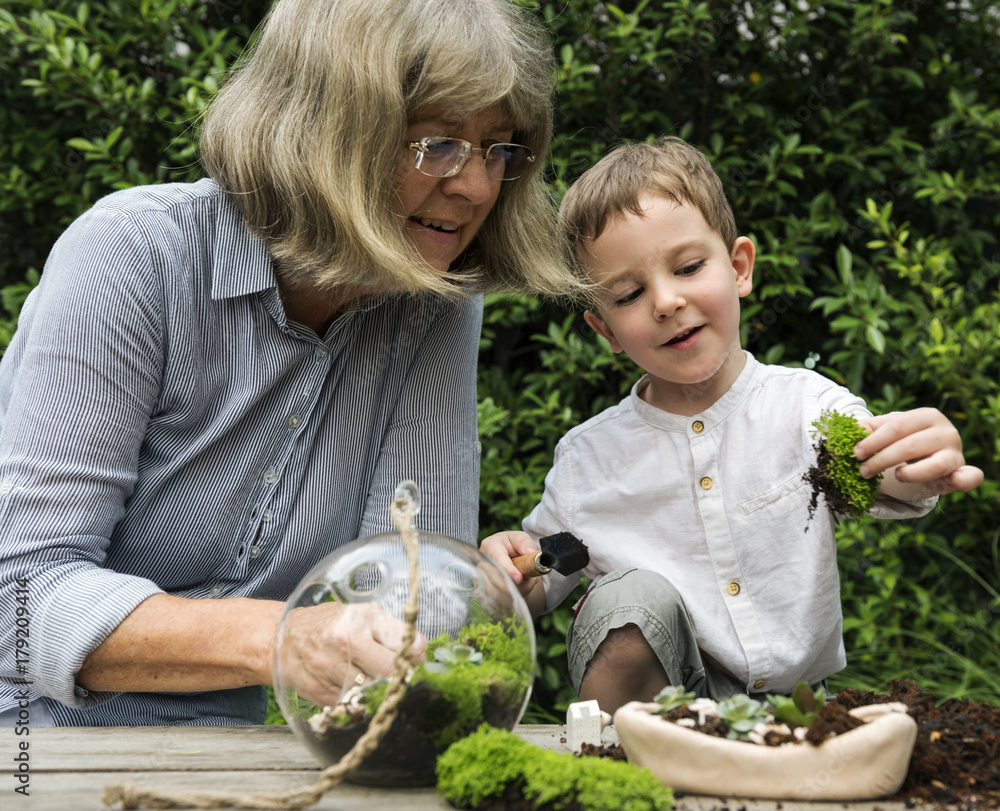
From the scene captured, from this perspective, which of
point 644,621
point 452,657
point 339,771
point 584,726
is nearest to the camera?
point 339,771

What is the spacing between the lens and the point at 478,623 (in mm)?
1199

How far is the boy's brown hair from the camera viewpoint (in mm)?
2055

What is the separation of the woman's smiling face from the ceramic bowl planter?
3.59 feet

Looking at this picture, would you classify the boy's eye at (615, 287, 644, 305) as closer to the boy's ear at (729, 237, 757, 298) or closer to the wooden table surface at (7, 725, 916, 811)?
the boy's ear at (729, 237, 757, 298)

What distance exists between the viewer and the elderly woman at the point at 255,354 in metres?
1.52

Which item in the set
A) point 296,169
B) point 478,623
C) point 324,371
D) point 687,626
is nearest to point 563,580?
point 687,626

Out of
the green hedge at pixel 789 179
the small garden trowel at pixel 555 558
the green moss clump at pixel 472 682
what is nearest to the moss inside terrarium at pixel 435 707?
the green moss clump at pixel 472 682

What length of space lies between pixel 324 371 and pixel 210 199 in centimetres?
41

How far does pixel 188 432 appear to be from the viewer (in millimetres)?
1812

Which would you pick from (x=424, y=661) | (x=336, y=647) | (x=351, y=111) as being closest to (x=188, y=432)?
(x=351, y=111)

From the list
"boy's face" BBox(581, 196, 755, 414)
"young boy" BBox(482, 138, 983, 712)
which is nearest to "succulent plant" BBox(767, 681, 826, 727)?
"young boy" BBox(482, 138, 983, 712)

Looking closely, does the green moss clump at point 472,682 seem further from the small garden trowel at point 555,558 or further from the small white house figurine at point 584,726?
the small garden trowel at point 555,558

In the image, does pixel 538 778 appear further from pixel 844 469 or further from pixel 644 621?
pixel 844 469

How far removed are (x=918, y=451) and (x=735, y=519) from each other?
1.74 feet
